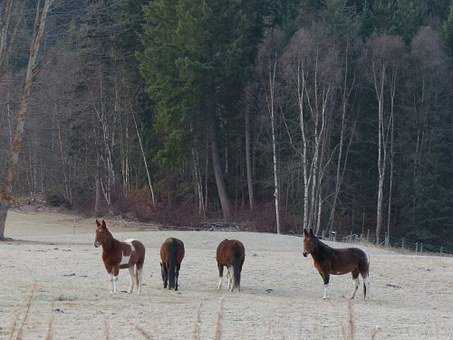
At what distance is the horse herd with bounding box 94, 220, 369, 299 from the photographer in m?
Result: 17.4

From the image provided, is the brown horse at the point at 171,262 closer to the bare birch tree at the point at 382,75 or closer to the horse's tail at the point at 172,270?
the horse's tail at the point at 172,270

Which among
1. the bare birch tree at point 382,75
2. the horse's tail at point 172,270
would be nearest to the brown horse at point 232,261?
the horse's tail at point 172,270

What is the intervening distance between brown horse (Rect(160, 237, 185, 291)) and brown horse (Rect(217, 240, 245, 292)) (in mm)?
904

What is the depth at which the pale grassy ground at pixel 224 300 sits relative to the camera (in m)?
12.7

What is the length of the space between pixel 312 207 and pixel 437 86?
38.6 feet

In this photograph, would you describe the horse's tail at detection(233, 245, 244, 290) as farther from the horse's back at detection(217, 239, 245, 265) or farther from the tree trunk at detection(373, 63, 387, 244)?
the tree trunk at detection(373, 63, 387, 244)

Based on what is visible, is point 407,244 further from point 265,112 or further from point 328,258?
point 328,258

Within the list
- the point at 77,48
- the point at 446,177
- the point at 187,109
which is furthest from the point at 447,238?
the point at 77,48

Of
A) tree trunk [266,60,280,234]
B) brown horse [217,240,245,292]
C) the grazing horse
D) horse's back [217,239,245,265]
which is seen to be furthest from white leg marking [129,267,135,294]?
tree trunk [266,60,280,234]

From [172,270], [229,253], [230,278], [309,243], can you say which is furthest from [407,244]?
[172,270]

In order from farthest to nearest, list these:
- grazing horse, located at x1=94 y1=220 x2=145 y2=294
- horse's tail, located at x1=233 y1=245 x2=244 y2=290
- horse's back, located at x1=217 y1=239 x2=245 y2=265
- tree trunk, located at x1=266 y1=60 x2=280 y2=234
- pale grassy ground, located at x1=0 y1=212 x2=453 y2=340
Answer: tree trunk, located at x1=266 y1=60 x2=280 y2=234
horse's back, located at x1=217 y1=239 x2=245 y2=265
horse's tail, located at x1=233 y1=245 x2=244 y2=290
grazing horse, located at x1=94 y1=220 x2=145 y2=294
pale grassy ground, located at x1=0 y1=212 x2=453 y2=340

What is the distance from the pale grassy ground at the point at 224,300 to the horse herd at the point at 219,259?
0.38 metres

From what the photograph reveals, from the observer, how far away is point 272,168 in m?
53.1

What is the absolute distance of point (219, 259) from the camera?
63.8ft
